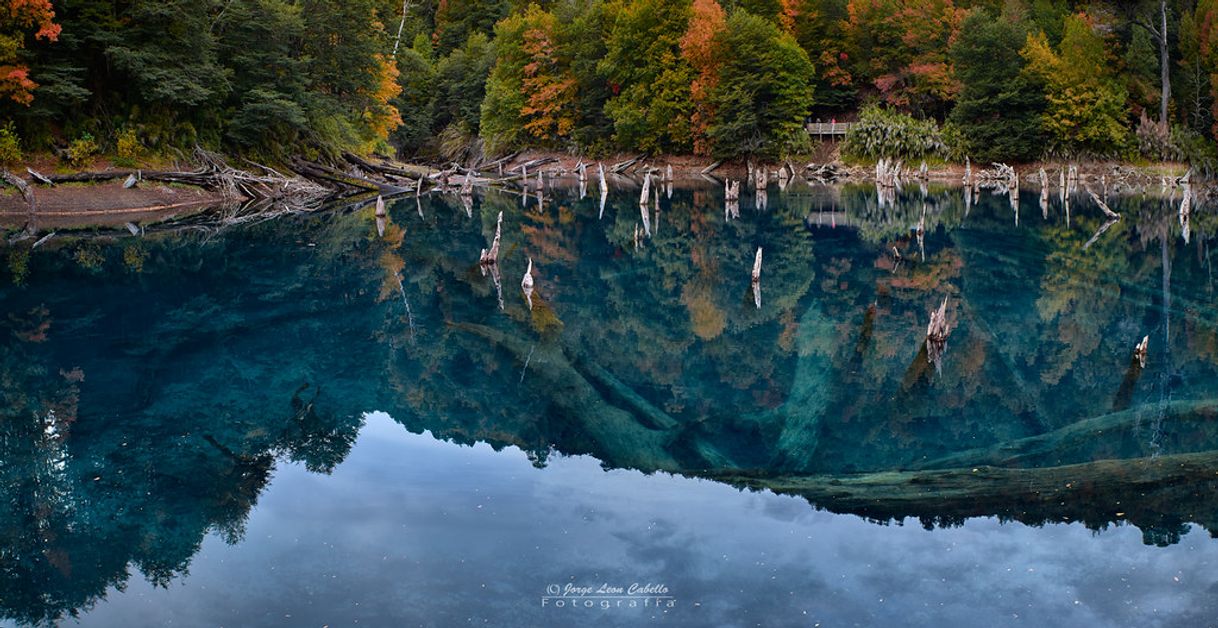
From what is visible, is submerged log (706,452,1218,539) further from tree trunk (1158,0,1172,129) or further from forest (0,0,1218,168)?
tree trunk (1158,0,1172,129)

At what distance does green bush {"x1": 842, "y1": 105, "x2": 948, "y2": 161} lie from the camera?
2552 inches

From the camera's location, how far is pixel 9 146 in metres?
35.3

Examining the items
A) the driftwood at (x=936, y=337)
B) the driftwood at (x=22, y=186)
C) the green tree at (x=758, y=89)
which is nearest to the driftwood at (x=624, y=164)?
the green tree at (x=758, y=89)

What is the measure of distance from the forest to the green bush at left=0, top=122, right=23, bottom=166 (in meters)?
0.08

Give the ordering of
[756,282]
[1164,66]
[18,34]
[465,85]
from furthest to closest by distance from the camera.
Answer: [465,85], [1164,66], [18,34], [756,282]

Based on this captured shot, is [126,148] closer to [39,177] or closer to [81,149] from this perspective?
[81,149]

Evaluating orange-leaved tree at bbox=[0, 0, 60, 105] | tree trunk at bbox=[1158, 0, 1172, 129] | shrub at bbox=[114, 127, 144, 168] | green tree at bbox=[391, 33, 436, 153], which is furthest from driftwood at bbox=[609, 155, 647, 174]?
orange-leaved tree at bbox=[0, 0, 60, 105]

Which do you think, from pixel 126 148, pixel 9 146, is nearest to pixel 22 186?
pixel 9 146

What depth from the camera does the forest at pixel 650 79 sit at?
39844 millimetres

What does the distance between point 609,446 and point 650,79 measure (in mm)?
62428

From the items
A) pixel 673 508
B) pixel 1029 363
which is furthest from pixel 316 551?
pixel 1029 363

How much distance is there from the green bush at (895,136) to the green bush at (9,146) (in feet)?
167
